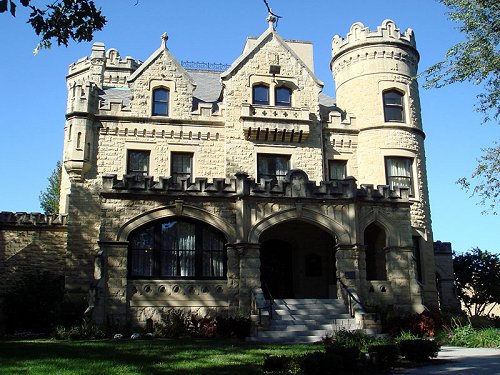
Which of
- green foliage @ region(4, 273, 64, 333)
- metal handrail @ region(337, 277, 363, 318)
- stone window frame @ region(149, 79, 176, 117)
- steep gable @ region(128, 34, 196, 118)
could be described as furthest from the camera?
stone window frame @ region(149, 79, 176, 117)

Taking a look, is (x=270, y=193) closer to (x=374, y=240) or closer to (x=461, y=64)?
(x=374, y=240)

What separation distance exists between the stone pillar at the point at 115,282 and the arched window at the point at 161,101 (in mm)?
8609

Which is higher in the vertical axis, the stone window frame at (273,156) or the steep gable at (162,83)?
the steep gable at (162,83)

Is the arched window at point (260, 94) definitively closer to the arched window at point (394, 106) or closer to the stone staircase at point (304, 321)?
the arched window at point (394, 106)

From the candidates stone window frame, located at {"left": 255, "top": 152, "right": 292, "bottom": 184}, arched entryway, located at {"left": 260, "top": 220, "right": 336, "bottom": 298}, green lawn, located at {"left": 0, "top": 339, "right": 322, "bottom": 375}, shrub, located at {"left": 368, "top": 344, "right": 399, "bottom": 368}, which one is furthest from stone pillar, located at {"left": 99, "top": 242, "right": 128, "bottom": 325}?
shrub, located at {"left": 368, "top": 344, "right": 399, "bottom": 368}

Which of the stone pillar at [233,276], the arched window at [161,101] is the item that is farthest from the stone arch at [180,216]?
the arched window at [161,101]

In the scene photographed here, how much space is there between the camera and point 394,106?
90.9 feet

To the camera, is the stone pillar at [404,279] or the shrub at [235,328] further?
the stone pillar at [404,279]

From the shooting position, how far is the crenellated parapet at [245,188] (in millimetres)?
20109

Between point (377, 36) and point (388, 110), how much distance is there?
12.5 ft

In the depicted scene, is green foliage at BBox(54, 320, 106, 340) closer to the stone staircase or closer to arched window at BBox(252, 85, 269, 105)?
the stone staircase

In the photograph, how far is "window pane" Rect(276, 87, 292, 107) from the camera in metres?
27.0

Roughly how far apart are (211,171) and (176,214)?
5.89 m

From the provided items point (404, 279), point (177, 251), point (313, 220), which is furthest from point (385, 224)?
point (177, 251)
